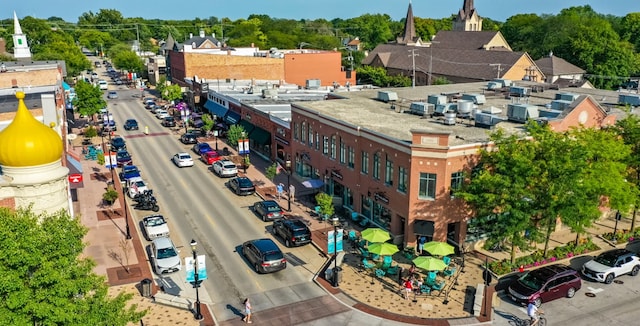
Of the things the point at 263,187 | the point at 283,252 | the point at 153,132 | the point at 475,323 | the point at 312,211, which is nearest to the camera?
the point at 475,323

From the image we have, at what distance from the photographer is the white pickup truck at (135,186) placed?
46781mm

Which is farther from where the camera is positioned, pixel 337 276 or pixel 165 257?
pixel 165 257

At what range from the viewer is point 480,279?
3212 cm

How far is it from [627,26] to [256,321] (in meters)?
148

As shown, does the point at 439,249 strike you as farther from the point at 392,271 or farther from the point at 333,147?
the point at 333,147

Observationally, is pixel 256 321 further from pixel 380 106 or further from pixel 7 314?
pixel 380 106

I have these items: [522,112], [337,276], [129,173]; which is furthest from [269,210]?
[522,112]

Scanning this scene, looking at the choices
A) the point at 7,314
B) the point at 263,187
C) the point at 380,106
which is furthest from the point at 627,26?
the point at 7,314

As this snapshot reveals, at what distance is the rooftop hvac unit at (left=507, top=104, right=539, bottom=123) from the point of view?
4103 cm

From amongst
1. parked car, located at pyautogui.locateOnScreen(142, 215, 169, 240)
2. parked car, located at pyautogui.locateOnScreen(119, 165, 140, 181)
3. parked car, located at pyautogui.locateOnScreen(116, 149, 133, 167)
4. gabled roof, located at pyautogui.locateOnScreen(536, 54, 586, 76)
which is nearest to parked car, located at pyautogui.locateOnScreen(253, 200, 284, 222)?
parked car, located at pyautogui.locateOnScreen(142, 215, 169, 240)

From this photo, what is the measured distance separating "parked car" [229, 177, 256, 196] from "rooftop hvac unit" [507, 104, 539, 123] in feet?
73.9

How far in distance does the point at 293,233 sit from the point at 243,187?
40.4ft

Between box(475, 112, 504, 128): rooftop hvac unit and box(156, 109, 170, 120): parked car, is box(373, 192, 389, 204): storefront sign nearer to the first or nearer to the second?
box(475, 112, 504, 128): rooftop hvac unit

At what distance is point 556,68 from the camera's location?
342ft
